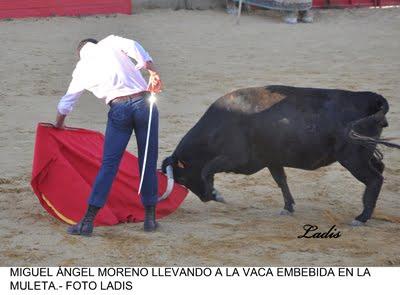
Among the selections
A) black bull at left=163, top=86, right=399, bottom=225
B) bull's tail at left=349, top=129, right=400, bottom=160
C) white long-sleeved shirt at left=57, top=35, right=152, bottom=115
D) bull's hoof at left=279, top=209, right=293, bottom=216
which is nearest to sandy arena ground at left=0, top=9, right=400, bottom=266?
bull's hoof at left=279, top=209, right=293, bottom=216

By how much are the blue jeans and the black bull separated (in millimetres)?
674

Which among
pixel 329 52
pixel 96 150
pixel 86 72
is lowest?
pixel 329 52

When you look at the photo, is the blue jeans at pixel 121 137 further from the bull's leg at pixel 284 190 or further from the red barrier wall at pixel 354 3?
the red barrier wall at pixel 354 3

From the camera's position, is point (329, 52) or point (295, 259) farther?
point (329, 52)

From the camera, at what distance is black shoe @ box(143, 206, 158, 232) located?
5602 millimetres

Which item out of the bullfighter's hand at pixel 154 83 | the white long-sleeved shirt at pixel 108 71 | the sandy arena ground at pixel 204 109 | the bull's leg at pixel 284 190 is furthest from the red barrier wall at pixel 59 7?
the bullfighter's hand at pixel 154 83

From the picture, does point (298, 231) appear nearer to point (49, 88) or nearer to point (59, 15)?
point (49, 88)

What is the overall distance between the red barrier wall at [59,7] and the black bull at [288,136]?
7.95 meters

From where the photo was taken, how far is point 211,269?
4.77 meters

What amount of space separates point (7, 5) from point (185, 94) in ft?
14.9

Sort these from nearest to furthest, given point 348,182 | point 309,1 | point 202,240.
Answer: point 202,240 → point 348,182 → point 309,1

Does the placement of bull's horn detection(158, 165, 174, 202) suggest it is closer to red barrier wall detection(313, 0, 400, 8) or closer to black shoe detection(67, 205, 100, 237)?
black shoe detection(67, 205, 100, 237)

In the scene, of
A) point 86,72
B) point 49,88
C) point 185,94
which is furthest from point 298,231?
point 49,88

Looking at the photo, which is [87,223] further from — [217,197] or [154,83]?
[217,197]
